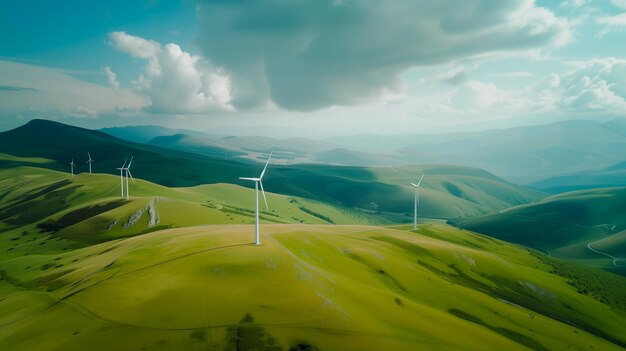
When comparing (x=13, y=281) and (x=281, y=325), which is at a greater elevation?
(x=281, y=325)

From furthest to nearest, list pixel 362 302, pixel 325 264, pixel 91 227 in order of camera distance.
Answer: pixel 91 227 < pixel 325 264 < pixel 362 302

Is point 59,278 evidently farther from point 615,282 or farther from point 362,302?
point 615,282

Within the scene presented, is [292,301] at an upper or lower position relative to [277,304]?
upper

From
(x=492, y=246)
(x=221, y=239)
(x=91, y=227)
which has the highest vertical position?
(x=221, y=239)

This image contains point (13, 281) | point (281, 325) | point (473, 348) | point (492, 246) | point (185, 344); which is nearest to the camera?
point (185, 344)

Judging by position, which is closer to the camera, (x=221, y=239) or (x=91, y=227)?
(x=221, y=239)

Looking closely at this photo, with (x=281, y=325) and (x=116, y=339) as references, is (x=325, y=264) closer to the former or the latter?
(x=281, y=325)

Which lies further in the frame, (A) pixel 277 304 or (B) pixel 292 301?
(B) pixel 292 301

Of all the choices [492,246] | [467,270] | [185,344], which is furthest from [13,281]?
[492,246]
